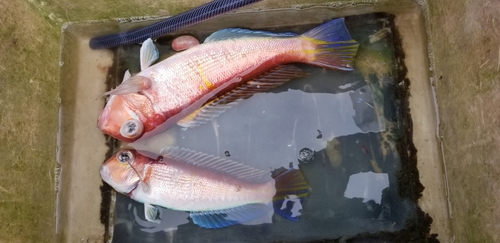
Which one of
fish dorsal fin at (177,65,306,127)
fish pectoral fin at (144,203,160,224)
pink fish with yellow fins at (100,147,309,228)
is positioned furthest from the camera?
fish dorsal fin at (177,65,306,127)

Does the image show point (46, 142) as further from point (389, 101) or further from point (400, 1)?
point (400, 1)

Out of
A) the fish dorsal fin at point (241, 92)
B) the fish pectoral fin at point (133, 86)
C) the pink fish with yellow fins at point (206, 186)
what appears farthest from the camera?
the fish dorsal fin at point (241, 92)

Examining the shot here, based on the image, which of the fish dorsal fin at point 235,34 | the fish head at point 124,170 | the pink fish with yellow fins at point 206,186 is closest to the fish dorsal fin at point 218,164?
the pink fish with yellow fins at point 206,186

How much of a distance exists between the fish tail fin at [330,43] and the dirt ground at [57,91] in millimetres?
233

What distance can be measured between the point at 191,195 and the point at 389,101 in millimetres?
1503

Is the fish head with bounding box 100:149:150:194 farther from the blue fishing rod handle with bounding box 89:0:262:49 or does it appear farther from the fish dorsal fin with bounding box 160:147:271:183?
the blue fishing rod handle with bounding box 89:0:262:49

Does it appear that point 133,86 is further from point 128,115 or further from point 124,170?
point 124,170

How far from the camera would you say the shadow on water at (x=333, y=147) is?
2596 millimetres

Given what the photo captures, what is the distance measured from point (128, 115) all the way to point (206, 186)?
0.65 meters

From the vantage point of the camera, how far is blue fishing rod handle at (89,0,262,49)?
7.52 ft

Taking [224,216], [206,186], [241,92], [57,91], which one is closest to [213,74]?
[241,92]

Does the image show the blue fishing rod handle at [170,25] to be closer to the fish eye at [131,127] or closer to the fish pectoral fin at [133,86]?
the fish pectoral fin at [133,86]

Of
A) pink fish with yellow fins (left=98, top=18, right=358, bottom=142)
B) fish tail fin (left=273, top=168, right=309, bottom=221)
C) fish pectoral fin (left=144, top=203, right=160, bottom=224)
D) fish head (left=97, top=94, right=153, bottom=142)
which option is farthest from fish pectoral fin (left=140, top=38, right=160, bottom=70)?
fish tail fin (left=273, top=168, right=309, bottom=221)

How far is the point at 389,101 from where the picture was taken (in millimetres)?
2676
